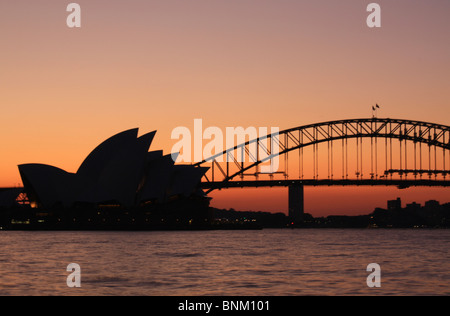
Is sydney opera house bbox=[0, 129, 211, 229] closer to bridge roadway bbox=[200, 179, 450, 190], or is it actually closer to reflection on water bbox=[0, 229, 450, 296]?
bridge roadway bbox=[200, 179, 450, 190]

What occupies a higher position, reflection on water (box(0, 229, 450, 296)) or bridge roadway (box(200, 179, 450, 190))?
bridge roadway (box(200, 179, 450, 190))

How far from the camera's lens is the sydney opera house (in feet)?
311

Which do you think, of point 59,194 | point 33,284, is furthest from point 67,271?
point 59,194

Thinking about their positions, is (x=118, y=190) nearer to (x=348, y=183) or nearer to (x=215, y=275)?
(x=348, y=183)

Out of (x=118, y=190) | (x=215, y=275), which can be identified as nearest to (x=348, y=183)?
(x=118, y=190)

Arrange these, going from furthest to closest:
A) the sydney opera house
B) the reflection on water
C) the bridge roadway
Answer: the bridge roadway, the sydney opera house, the reflection on water

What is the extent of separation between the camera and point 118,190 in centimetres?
10069

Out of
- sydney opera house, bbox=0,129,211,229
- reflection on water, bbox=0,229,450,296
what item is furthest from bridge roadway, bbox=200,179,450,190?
reflection on water, bbox=0,229,450,296

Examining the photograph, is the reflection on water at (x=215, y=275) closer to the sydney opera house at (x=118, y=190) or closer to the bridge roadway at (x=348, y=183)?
the sydney opera house at (x=118, y=190)

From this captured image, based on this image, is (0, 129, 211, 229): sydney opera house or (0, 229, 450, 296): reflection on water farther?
(0, 129, 211, 229): sydney opera house

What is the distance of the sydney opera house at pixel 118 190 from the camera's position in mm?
94812

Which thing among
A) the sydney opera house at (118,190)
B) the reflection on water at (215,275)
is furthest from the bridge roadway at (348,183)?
the reflection on water at (215,275)

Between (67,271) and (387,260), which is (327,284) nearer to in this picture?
(67,271)

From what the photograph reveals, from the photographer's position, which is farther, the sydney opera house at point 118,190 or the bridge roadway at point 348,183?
the bridge roadway at point 348,183
